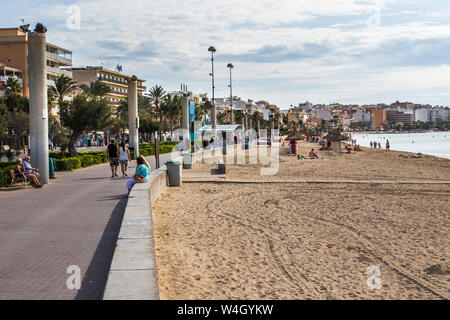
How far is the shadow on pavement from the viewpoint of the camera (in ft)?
15.8

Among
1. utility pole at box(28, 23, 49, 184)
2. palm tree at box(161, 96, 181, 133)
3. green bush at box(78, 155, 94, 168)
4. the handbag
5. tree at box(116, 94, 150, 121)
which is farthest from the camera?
tree at box(116, 94, 150, 121)

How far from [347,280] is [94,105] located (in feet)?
71.1

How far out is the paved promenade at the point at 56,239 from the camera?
5.07 m

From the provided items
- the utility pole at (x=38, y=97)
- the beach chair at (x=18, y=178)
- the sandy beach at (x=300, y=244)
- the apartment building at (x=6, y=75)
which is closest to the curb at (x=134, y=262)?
the sandy beach at (x=300, y=244)

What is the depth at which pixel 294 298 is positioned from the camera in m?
5.38

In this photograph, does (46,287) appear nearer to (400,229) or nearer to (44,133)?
(400,229)

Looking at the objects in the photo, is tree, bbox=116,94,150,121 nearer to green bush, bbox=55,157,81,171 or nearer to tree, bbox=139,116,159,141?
tree, bbox=139,116,159,141

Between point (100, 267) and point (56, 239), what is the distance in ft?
6.04

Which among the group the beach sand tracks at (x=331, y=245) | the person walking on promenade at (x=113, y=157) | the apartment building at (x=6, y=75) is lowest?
the beach sand tracks at (x=331, y=245)

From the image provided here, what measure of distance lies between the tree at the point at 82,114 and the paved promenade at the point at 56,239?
1275cm

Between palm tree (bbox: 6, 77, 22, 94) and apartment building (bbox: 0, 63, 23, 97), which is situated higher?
apartment building (bbox: 0, 63, 23, 97)

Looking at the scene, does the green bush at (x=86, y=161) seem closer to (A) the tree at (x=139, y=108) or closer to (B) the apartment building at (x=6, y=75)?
(B) the apartment building at (x=6, y=75)

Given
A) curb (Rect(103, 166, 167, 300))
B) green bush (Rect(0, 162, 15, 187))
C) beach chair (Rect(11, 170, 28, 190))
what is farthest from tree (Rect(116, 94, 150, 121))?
curb (Rect(103, 166, 167, 300))

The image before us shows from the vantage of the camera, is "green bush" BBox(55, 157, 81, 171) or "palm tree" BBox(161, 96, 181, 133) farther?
"palm tree" BBox(161, 96, 181, 133)
